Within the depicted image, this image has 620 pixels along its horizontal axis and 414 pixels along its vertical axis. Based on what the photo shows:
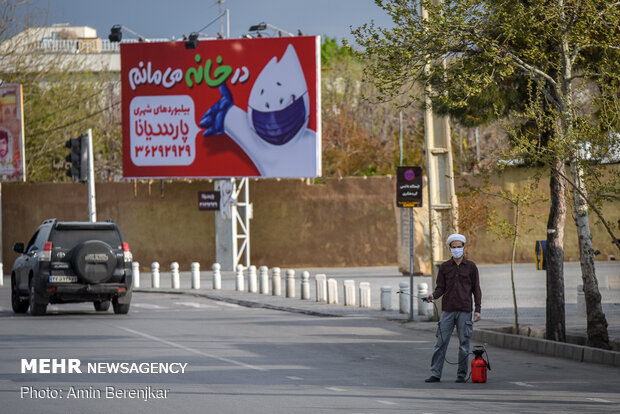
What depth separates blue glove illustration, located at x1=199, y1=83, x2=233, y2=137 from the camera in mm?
42531

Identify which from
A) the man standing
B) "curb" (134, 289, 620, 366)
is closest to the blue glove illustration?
"curb" (134, 289, 620, 366)

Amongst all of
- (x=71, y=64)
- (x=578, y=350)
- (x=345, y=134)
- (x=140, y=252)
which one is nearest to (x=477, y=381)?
(x=578, y=350)

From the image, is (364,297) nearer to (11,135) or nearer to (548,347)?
(548,347)

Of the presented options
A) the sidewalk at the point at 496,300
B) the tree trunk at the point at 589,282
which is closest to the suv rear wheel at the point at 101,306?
the sidewalk at the point at 496,300

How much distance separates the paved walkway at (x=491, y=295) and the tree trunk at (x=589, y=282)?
25.7 inches

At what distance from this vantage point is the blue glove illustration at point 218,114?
4253cm

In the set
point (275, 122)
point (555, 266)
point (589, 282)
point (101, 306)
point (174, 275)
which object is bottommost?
point (101, 306)

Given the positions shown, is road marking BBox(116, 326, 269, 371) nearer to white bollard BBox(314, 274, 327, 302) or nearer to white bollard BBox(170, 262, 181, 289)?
white bollard BBox(314, 274, 327, 302)

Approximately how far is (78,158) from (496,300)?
47.0ft

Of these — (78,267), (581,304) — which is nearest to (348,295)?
(581,304)

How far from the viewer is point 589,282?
17.5m

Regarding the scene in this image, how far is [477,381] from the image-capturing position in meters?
13.6

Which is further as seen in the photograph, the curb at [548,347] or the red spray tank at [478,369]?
the curb at [548,347]

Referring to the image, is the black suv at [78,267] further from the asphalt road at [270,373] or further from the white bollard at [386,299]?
the white bollard at [386,299]
